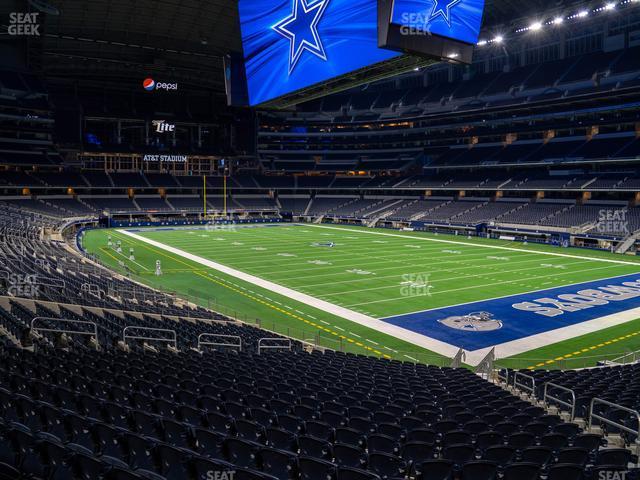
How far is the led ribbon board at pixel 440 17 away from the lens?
15773 millimetres

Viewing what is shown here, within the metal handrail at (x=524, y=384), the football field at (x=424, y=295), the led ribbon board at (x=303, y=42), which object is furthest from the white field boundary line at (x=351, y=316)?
the led ribbon board at (x=303, y=42)

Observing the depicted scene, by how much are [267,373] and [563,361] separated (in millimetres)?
11009

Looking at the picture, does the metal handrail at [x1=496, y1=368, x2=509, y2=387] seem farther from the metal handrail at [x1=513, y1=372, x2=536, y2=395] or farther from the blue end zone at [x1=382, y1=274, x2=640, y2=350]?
the blue end zone at [x1=382, y1=274, x2=640, y2=350]

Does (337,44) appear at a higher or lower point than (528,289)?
higher

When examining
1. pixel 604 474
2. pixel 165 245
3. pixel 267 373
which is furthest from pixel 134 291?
pixel 165 245

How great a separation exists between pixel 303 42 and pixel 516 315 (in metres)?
15.9

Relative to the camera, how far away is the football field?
20.2 meters

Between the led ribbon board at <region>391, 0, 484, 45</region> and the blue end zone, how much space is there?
11659 millimetres

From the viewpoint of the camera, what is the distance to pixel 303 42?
2056 centimetres

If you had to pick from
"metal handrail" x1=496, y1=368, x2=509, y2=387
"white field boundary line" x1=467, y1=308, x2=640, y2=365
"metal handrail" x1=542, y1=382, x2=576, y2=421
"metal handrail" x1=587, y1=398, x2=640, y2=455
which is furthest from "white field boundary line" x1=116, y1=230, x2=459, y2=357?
"metal handrail" x1=587, y1=398, x2=640, y2=455

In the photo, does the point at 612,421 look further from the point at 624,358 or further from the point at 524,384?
the point at 624,358

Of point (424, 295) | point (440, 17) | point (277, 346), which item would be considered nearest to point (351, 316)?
point (424, 295)

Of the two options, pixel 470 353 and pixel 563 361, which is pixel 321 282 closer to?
pixel 470 353

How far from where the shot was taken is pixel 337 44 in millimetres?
18828
